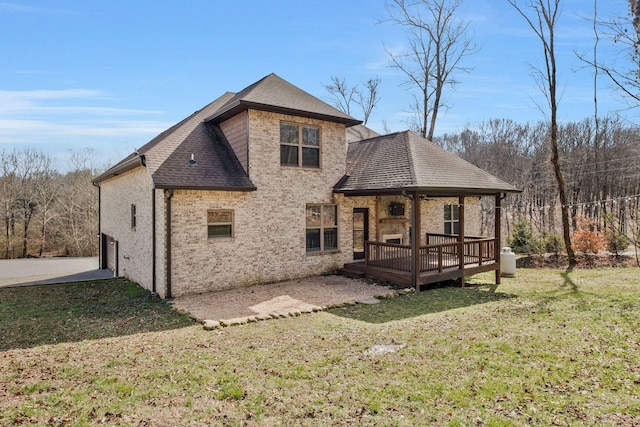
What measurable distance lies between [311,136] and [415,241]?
5.37m

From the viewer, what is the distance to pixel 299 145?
12703 mm

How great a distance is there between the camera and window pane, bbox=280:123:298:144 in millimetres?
12422

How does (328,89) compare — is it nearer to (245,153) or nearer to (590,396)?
(245,153)

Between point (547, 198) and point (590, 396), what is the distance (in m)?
37.1

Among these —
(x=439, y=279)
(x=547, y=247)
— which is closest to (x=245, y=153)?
(x=439, y=279)

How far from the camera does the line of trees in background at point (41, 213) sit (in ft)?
91.1

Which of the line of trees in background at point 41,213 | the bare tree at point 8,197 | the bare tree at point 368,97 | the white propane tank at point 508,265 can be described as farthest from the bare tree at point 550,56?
the bare tree at point 8,197

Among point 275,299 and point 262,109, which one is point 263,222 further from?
point 262,109

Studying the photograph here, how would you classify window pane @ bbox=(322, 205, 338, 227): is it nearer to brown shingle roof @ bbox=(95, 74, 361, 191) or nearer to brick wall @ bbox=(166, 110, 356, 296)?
brick wall @ bbox=(166, 110, 356, 296)

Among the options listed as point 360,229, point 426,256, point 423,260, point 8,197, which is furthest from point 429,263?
point 8,197

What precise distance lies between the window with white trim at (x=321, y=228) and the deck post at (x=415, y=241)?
11.4 ft

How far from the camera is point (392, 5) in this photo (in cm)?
2203

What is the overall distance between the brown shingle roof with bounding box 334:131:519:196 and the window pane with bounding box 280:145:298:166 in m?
1.88

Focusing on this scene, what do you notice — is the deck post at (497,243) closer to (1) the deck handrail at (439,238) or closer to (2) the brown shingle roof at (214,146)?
(1) the deck handrail at (439,238)
